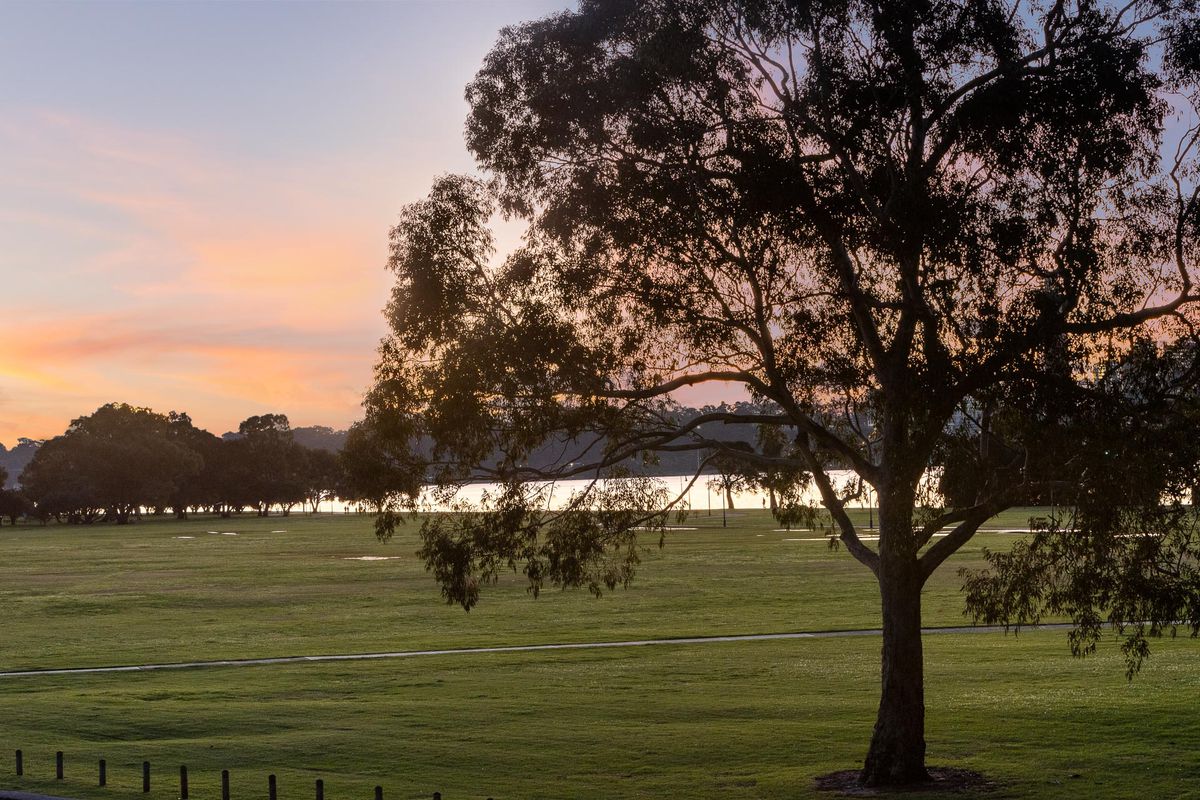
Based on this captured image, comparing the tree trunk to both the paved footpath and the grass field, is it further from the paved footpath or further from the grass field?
the paved footpath

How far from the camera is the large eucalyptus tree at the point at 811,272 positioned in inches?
757

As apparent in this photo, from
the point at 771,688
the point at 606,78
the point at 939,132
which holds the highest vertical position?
the point at 606,78

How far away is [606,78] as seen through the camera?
69.9 feet

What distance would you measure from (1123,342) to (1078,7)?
4.90 m

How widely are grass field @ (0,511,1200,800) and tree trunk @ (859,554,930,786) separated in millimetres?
1277

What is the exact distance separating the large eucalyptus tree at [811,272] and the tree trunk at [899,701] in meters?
0.04

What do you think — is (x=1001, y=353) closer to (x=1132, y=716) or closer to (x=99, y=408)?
(x=1132, y=716)

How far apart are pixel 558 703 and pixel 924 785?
36.0 ft

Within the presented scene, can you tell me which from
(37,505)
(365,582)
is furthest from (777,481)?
(37,505)

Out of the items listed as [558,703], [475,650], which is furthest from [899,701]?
[475,650]

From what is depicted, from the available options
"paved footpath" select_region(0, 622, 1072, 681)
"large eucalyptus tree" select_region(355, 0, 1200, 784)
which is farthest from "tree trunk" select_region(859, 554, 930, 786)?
"paved footpath" select_region(0, 622, 1072, 681)

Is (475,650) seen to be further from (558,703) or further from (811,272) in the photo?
(811,272)

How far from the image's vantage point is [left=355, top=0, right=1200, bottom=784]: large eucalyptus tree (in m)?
19.2

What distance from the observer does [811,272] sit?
2088 centimetres
